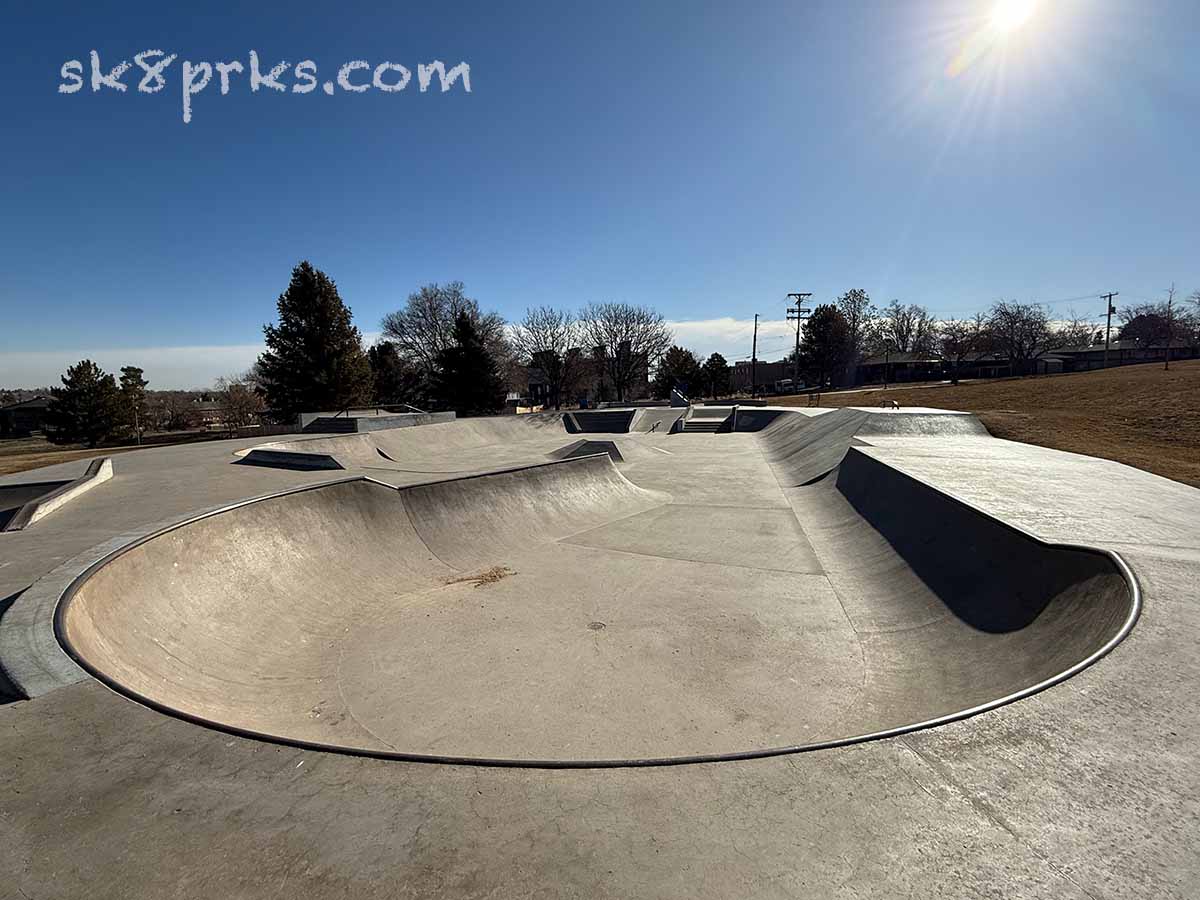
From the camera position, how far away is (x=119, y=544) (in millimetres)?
5109

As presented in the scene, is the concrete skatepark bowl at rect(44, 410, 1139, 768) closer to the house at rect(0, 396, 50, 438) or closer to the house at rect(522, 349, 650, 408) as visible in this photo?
the house at rect(522, 349, 650, 408)

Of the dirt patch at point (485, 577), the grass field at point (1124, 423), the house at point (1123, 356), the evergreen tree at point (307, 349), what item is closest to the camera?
the dirt patch at point (485, 577)

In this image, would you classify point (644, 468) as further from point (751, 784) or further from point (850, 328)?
point (850, 328)

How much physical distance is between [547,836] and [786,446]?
18.3 metres

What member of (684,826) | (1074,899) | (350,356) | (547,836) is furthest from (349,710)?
(350,356)

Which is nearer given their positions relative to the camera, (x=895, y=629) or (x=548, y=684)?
(x=548, y=684)

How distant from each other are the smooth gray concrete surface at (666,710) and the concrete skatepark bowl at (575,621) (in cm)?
5

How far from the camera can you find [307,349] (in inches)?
1271

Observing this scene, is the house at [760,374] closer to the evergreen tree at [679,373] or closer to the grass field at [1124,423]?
the evergreen tree at [679,373]

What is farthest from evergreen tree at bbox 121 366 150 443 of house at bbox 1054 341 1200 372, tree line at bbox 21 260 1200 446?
house at bbox 1054 341 1200 372

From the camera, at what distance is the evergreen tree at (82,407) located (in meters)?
32.5

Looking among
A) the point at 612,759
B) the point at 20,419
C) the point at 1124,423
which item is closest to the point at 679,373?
the point at 1124,423

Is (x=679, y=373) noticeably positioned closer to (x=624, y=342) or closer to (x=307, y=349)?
(x=624, y=342)

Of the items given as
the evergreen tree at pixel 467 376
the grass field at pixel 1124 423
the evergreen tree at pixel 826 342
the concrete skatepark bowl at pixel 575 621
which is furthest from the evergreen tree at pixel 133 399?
Answer: the evergreen tree at pixel 826 342
